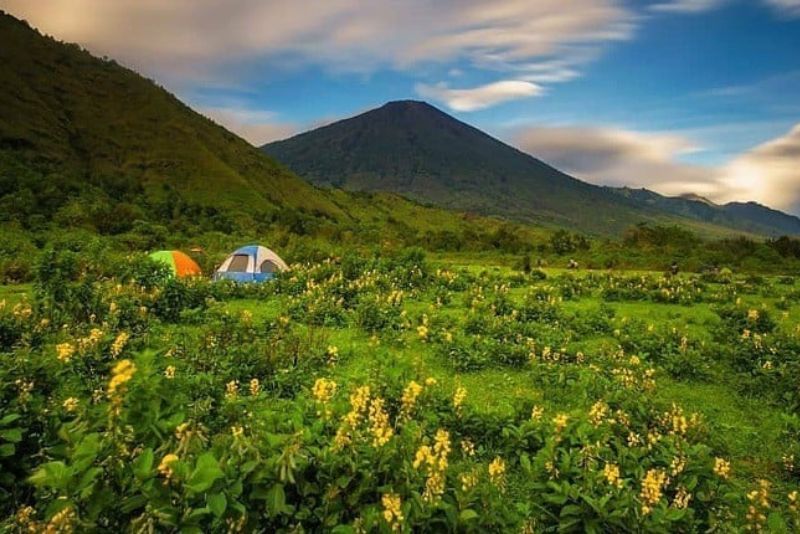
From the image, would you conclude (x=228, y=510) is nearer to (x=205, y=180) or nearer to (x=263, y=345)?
(x=263, y=345)

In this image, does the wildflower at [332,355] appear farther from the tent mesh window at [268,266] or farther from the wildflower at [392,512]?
the tent mesh window at [268,266]

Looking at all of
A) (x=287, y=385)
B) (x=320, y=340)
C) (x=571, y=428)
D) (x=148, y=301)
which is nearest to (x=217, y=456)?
(x=571, y=428)

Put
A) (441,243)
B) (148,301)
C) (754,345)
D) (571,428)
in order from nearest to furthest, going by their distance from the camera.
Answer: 1. (571,428)
2. (754,345)
3. (148,301)
4. (441,243)

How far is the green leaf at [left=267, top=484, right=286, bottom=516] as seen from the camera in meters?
3.72

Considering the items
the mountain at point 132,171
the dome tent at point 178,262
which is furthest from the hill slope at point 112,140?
the dome tent at point 178,262

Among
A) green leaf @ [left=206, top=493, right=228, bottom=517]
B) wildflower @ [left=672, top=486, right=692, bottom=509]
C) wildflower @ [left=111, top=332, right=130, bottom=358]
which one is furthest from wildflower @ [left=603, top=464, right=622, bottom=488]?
wildflower @ [left=111, top=332, right=130, bottom=358]

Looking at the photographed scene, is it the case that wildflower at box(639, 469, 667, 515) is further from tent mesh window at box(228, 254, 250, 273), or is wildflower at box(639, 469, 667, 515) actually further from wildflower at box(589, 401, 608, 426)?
tent mesh window at box(228, 254, 250, 273)

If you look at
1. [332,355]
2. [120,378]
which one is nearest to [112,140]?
[332,355]

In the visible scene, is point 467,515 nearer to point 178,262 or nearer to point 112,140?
point 178,262

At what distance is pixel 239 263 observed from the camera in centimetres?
2733

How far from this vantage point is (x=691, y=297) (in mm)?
22266

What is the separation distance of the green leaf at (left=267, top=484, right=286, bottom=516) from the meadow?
1 cm

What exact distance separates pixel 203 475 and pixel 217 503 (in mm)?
209

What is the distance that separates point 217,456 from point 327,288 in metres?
15.3
